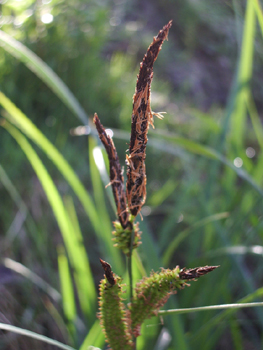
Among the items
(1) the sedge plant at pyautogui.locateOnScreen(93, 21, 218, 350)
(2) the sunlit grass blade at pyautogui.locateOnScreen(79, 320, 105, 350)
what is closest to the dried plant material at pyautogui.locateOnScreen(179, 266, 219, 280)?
(1) the sedge plant at pyautogui.locateOnScreen(93, 21, 218, 350)

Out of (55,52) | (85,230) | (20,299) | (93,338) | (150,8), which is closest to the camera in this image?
(93,338)

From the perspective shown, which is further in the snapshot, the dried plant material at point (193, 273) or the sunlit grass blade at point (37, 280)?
the sunlit grass blade at point (37, 280)

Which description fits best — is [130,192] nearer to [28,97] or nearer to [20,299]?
[20,299]

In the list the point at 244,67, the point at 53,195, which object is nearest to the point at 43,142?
the point at 53,195

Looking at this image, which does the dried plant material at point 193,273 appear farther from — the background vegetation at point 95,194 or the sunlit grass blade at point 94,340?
the sunlit grass blade at point 94,340

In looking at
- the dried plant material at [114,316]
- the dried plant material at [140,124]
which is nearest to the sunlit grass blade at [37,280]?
the dried plant material at [114,316]

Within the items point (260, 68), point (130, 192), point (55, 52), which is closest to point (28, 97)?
point (55, 52)

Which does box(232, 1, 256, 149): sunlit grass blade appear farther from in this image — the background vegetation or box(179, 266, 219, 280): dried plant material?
box(179, 266, 219, 280): dried plant material
